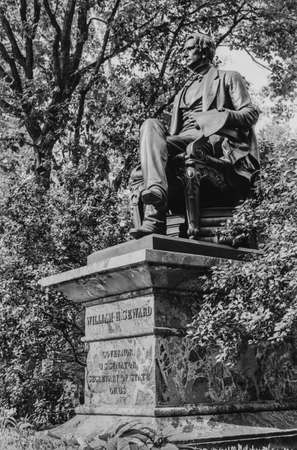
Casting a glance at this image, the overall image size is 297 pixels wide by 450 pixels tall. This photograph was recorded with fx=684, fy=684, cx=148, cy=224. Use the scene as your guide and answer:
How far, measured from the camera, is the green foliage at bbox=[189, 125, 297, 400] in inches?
185

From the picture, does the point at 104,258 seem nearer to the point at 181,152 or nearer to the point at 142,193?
the point at 142,193

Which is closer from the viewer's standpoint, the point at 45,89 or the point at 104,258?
the point at 104,258

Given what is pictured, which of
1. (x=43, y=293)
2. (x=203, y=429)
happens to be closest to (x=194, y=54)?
(x=203, y=429)

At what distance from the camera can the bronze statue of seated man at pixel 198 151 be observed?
571cm

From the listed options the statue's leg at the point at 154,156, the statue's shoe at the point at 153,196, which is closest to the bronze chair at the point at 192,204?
the statue's leg at the point at 154,156

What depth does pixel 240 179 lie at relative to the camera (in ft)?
20.5

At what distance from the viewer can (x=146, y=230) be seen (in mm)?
5582

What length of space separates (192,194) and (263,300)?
1312mm

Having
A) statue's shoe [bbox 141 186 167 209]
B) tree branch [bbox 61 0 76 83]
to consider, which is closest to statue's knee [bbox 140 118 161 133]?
statue's shoe [bbox 141 186 167 209]

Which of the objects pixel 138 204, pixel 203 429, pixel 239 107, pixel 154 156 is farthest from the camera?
pixel 239 107

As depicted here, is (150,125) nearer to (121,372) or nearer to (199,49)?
(199,49)

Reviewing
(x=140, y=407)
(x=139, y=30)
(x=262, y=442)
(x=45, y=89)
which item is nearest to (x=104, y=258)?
(x=140, y=407)

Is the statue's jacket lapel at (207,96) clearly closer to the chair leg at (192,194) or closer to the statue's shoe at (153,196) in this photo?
the chair leg at (192,194)

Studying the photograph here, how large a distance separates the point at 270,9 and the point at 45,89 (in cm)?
495
